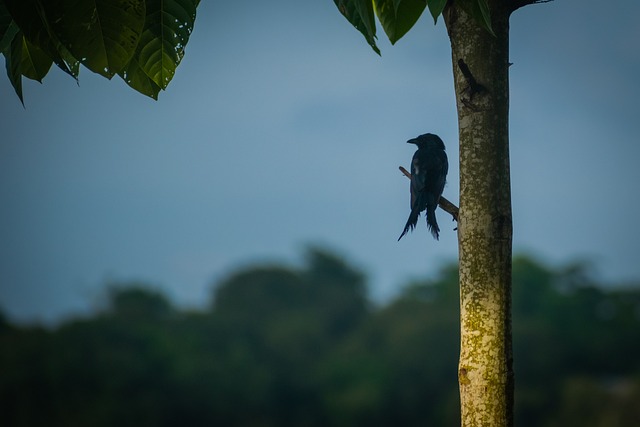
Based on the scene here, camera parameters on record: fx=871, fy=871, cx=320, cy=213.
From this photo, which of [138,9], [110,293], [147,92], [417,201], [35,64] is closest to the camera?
[138,9]

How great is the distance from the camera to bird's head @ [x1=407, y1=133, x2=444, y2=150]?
6619 mm

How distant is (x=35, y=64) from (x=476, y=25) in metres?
1.88

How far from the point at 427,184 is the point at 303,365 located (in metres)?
65.8

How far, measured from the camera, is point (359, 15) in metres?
3.04

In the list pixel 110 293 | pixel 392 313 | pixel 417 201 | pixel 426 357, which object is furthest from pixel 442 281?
pixel 417 201

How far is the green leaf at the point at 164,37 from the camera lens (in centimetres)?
315

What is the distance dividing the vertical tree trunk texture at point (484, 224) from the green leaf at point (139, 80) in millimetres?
1310

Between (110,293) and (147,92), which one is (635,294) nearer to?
(110,293)

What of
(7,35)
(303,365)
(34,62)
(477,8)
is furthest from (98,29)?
(303,365)

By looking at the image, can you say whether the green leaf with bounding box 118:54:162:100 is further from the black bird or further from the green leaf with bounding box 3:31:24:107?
the black bird

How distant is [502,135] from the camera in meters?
3.70

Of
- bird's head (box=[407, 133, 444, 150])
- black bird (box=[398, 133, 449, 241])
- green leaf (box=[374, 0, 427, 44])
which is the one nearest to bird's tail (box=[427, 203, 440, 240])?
black bird (box=[398, 133, 449, 241])

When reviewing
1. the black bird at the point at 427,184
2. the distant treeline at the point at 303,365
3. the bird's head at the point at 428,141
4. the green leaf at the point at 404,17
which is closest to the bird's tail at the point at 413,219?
the black bird at the point at 427,184

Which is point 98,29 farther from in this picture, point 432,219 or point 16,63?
point 432,219
